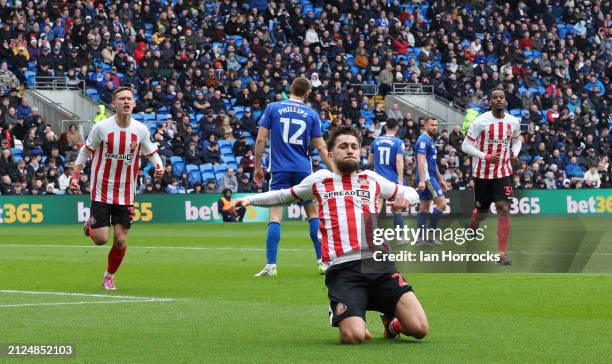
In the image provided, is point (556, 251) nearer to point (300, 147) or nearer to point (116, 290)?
point (300, 147)

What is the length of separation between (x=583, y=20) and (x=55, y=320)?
41.7m

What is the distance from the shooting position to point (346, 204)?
8.91 metres

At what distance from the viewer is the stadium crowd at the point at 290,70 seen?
34.2 m

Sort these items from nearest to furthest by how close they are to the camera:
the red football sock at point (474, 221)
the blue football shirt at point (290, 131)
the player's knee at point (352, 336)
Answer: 1. the player's knee at point (352, 336)
2. the blue football shirt at point (290, 131)
3. the red football sock at point (474, 221)

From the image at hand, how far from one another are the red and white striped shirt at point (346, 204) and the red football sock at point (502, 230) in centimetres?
673

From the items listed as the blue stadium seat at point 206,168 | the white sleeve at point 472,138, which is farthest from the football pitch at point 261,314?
the blue stadium seat at point 206,168

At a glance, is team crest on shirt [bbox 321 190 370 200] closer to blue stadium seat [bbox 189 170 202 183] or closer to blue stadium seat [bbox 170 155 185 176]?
blue stadium seat [bbox 170 155 185 176]

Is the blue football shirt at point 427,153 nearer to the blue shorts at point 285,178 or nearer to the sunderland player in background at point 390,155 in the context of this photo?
the sunderland player in background at point 390,155

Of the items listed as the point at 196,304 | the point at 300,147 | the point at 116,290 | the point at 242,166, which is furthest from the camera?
the point at 242,166

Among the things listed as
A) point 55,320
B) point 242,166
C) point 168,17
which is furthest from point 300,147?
point 168,17

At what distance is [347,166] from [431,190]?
43.4ft

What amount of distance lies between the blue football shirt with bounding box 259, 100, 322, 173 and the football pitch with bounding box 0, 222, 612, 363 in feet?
4.57

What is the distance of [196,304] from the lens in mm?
11039

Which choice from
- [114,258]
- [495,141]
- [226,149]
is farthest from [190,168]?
[114,258]
